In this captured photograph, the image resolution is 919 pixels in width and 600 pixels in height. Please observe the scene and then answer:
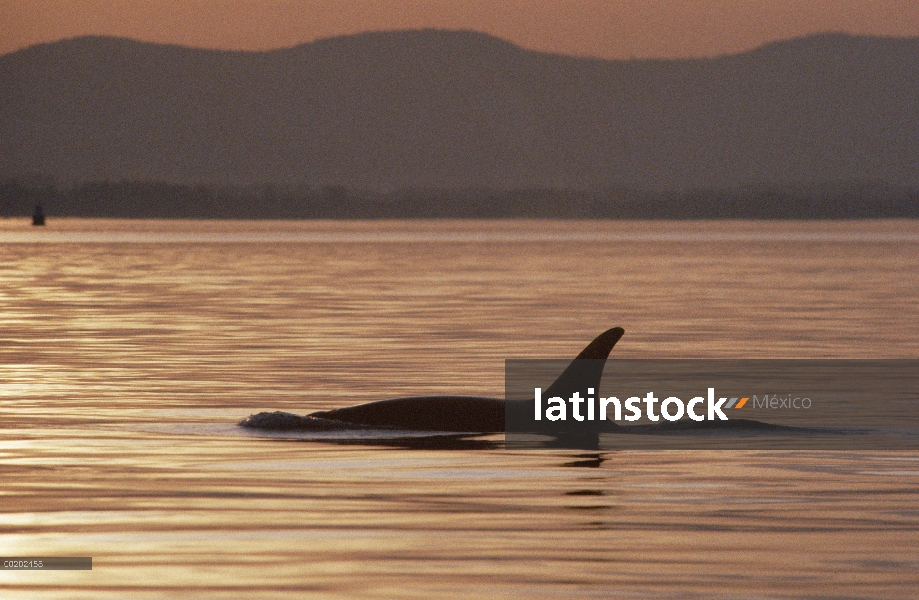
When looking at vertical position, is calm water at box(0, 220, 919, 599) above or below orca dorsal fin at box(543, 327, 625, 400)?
below

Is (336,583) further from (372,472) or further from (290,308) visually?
Answer: (290,308)

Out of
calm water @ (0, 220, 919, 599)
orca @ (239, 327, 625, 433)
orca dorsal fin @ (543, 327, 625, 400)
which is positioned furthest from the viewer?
orca @ (239, 327, 625, 433)

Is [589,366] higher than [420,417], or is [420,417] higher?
[589,366]

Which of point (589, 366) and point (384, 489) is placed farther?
point (589, 366)

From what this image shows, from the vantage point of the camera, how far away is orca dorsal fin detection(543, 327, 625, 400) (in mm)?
23531

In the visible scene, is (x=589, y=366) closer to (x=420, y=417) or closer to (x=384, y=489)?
(x=420, y=417)

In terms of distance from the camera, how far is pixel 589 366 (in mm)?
23734

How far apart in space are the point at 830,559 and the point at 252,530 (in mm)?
5037

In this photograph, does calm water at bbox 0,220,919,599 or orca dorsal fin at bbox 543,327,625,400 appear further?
orca dorsal fin at bbox 543,327,625,400

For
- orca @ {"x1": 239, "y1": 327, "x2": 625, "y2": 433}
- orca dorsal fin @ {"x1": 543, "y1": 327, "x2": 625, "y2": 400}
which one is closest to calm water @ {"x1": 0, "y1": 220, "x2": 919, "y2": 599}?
orca @ {"x1": 239, "y1": 327, "x2": 625, "y2": 433}

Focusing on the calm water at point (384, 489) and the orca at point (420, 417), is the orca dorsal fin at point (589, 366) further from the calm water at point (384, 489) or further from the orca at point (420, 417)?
the calm water at point (384, 489)

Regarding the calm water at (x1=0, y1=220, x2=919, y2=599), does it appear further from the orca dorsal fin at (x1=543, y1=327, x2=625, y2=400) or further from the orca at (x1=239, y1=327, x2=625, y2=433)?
the orca dorsal fin at (x1=543, y1=327, x2=625, y2=400)

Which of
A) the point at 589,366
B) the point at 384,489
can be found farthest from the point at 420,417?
the point at 384,489

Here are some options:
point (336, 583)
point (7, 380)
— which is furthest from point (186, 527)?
point (7, 380)
